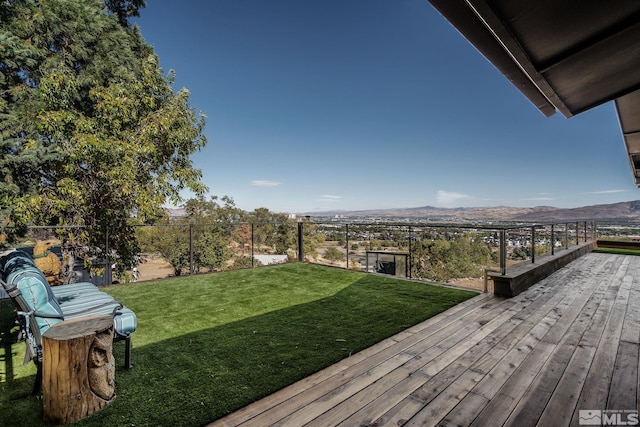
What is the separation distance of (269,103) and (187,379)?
56.3 feet

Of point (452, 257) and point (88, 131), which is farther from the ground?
point (88, 131)

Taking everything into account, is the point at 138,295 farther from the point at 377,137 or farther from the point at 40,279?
the point at 377,137

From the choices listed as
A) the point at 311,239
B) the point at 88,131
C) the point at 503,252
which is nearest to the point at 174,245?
the point at 311,239

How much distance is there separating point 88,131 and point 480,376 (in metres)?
6.93

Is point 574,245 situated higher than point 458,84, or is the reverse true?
point 458,84

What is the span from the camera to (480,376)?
198 centimetres

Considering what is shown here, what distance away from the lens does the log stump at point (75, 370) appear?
1.53m

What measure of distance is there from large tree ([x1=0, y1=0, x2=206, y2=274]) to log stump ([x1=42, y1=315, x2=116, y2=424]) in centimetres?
447

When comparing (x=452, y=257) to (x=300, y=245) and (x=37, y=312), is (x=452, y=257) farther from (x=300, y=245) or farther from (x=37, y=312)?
(x=37, y=312)

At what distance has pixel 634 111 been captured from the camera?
114 inches

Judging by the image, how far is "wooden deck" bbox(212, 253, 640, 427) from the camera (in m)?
1.58

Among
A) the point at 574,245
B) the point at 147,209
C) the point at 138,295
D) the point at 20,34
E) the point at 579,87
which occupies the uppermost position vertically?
the point at 20,34

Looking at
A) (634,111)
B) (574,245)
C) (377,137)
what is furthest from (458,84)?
(634,111)
